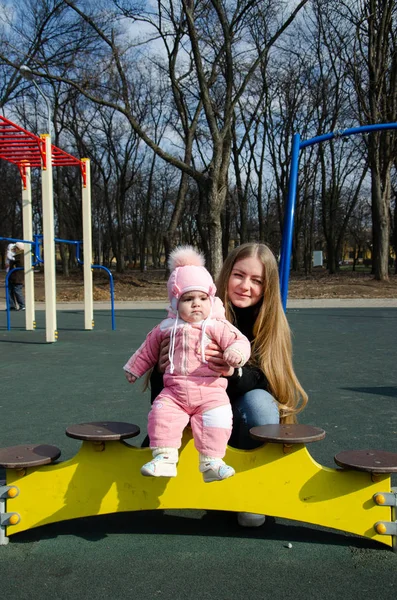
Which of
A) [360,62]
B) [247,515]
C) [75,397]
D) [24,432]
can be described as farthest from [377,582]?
[360,62]

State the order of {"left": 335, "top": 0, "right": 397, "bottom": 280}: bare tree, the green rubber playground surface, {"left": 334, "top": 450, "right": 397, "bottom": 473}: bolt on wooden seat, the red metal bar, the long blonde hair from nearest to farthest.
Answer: the green rubber playground surface → {"left": 334, "top": 450, "right": 397, "bottom": 473}: bolt on wooden seat → the long blonde hair → the red metal bar → {"left": 335, "top": 0, "right": 397, "bottom": 280}: bare tree

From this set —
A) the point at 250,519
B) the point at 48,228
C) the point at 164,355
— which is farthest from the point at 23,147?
the point at 250,519

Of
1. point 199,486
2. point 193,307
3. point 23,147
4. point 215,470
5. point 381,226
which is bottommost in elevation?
point 199,486

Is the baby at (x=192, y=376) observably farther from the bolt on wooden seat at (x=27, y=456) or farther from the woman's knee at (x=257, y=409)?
the bolt on wooden seat at (x=27, y=456)

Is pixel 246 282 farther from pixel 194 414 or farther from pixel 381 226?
pixel 381 226

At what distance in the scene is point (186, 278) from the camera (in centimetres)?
263

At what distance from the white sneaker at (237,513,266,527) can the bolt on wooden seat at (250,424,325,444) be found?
1.30 feet

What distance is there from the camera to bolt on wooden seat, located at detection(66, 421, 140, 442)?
8.23ft

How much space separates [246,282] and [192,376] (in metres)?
0.61

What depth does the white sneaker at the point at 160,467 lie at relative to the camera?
7.72 feet

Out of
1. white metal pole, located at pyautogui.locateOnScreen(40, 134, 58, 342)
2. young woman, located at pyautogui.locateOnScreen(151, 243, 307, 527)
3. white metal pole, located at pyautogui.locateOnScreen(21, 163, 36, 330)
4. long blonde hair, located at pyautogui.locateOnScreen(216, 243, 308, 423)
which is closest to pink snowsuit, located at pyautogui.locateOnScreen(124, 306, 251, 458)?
young woman, located at pyautogui.locateOnScreen(151, 243, 307, 527)

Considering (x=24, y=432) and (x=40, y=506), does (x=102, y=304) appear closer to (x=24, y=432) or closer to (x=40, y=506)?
(x=24, y=432)

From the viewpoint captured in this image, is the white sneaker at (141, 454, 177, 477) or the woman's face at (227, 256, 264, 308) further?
the woman's face at (227, 256, 264, 308)

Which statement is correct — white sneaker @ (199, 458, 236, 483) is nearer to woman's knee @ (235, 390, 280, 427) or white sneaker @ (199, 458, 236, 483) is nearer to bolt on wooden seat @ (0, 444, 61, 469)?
woman's knee @ (235, 390, 280, 427)
